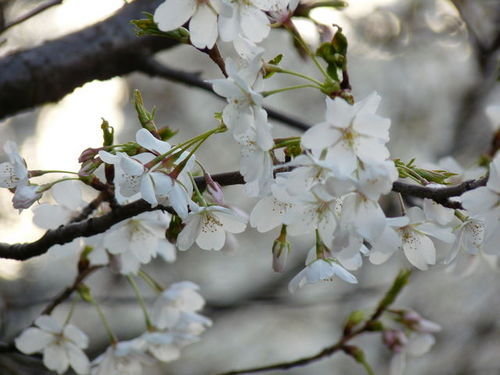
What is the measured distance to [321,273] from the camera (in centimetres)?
116

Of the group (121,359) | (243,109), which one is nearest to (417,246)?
(243,109)

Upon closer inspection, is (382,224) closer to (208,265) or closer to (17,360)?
(17,360)

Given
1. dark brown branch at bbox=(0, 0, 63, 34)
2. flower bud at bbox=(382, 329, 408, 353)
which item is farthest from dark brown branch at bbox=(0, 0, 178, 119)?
flower bud at bbox=(382, 329, 408, 353)

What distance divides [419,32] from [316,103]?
A: 4.30 ft

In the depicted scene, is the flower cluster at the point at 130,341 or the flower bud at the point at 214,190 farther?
the flower cluster at the point at 130,341

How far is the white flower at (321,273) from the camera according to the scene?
115 centimetres

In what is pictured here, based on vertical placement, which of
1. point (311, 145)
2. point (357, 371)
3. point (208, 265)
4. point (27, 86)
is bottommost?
point (357, 371)

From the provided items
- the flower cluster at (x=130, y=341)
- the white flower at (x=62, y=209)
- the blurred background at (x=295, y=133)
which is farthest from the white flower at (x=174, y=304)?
the blurred background at (x=295, y=133)

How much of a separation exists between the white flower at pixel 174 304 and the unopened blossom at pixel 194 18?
82 centimetres

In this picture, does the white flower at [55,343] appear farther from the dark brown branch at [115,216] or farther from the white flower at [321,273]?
the white flower at [321,273]

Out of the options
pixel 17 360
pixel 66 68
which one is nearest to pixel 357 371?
pixel 17 360

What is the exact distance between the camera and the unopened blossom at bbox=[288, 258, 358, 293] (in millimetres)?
1151

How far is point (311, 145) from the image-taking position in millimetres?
982

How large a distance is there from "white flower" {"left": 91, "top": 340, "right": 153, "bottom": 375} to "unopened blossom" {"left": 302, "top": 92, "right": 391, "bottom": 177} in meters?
0.91
